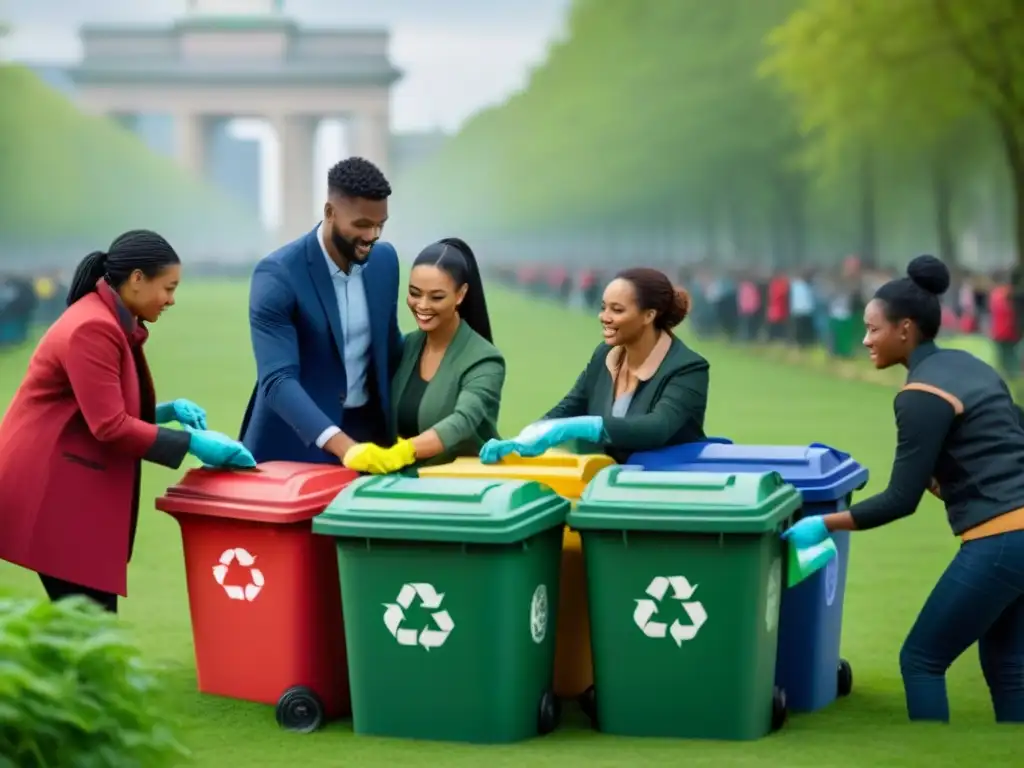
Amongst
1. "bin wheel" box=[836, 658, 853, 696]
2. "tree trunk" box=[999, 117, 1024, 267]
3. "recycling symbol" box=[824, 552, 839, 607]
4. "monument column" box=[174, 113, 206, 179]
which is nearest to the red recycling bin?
"recycling symbol" box=[824, 552, 839, 607]

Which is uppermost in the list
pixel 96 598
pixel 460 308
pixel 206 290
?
pixel 460 308

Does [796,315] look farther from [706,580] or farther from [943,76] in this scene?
[706,580]

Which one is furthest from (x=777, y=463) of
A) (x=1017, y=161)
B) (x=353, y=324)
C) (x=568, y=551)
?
(x=1017, y=161)

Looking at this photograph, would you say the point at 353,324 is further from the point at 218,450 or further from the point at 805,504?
the point at 805,504

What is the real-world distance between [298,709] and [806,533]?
1.78 metres

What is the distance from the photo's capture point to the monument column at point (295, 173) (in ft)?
381

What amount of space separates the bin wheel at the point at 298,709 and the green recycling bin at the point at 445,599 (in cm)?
26

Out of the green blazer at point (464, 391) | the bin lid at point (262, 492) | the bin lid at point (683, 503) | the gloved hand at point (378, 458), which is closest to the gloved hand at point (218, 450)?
the bin lid at point (262, 492)

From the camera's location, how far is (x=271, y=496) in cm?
625

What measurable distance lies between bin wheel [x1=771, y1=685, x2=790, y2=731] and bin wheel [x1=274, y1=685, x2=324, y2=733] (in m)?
1.49

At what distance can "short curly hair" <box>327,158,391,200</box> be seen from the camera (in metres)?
6.47

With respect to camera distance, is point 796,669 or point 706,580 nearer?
point 706,580

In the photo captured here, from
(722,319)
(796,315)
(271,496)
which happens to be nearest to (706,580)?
(271,496)

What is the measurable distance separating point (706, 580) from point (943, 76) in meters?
22.7
